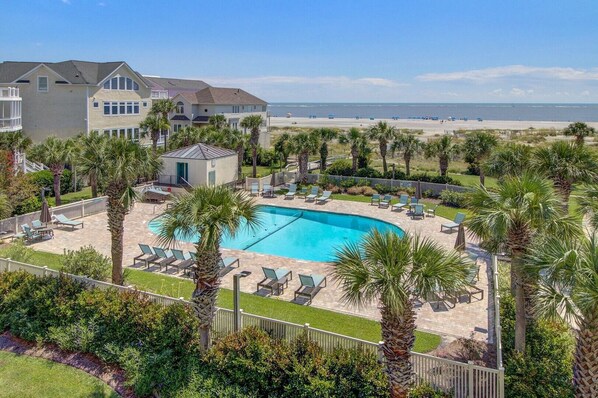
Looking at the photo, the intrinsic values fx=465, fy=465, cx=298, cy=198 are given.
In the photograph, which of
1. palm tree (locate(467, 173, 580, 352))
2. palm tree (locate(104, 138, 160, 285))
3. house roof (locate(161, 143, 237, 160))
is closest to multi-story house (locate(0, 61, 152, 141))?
house roof (locate(161, 143, 237, 160))

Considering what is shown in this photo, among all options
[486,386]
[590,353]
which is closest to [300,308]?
[486,386]

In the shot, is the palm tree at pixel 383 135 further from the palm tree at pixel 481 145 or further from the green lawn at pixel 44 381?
the green lawn at pixel 44 381

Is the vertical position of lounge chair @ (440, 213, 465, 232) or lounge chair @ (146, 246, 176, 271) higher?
lounge chair @ (440, 213, 465, 232)

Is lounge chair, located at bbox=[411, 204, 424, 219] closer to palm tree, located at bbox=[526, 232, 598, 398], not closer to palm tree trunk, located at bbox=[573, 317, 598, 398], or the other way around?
palm tree, located at bbox=[526, 232, 598, 398]

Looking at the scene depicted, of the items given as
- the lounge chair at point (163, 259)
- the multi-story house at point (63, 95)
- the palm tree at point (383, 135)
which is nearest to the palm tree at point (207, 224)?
the lounge chair at point (163, 259)

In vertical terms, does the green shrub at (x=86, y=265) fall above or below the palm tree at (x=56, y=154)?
below

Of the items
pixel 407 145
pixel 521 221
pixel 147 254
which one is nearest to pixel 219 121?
pixel 407 145

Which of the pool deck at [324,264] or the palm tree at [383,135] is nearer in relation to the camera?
the pool deck at [324,264]

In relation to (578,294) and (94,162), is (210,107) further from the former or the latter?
(578,294)
